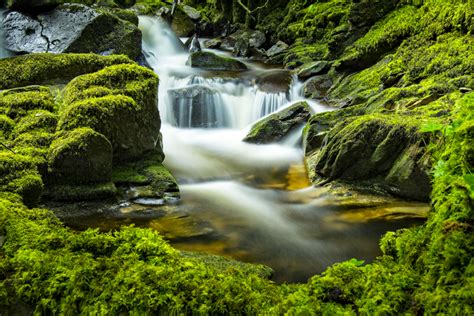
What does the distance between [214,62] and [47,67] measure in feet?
27.4

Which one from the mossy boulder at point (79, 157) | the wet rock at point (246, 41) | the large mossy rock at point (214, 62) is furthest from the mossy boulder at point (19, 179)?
the wet rock at point (246, 41)

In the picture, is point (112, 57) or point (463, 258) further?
point (112, 57)

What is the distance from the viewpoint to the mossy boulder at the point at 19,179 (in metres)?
3.60

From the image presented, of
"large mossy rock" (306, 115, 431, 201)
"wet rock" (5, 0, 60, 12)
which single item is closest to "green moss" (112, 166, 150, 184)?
"large mossy rock" (306, 115, 431, 201)

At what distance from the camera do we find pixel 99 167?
5.18 metres

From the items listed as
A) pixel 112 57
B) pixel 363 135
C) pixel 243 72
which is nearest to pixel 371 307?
pixel 363 135

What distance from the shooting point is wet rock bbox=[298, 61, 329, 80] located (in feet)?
42.1

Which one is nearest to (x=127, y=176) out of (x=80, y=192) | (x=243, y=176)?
(x=80, y=192)

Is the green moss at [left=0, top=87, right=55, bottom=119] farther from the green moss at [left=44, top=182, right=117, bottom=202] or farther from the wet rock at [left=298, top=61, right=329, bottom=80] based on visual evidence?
the wet rock at [left=298, top=61, right=329, bottom=80]

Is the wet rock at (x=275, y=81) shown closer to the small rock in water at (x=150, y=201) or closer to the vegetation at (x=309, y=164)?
the vegetation at (x=309, y=164)

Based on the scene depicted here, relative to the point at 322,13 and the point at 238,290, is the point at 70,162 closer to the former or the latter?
the point at 238,290

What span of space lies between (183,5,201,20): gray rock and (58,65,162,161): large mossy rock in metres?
17.2

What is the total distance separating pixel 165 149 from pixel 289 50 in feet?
31.5

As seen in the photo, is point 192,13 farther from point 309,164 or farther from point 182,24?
point 309,164
